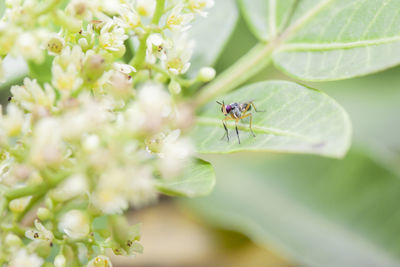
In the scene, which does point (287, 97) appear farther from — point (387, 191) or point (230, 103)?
point (387, 191)

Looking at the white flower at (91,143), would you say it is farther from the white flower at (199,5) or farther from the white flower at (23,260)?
the white flower at (199,5)

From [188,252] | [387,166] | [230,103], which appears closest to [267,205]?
[387,166]

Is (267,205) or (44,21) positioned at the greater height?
(44,21)

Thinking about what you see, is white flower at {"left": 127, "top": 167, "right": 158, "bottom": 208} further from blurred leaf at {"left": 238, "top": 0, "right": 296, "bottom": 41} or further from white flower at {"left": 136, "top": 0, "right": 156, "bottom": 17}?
blurred leaf at {"left": 238, "top": 0, "right": 296, "bottom": 41}

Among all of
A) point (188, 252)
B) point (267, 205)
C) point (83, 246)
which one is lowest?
point (188, 252)

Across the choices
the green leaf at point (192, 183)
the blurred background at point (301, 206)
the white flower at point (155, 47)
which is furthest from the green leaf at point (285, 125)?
the blurred background at point (301, 206)
